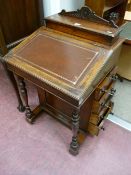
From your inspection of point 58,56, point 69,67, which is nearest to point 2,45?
point 58,56

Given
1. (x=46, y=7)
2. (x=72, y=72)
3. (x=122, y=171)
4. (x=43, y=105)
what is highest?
(x=46, y=7)

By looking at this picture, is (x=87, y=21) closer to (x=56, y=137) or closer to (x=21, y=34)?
(x=21, y=34)

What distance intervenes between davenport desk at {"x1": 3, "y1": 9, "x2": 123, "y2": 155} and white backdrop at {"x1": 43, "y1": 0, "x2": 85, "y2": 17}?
40 cm

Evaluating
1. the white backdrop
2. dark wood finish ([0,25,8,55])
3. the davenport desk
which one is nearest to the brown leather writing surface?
the davenport desk

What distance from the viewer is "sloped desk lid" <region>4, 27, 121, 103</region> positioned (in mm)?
957

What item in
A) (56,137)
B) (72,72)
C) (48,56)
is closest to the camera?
(72,72)

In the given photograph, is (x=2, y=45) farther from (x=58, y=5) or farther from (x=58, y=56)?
(x=58, y=5)

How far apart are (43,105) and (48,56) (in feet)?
2.41

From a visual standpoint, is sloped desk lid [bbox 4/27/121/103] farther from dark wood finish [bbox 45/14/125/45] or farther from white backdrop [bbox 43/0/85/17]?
white backdrop [bbox 43/0/85/17]

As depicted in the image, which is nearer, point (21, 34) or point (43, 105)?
point (21, 34)

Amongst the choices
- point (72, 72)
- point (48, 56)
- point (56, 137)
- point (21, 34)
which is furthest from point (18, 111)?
point (72, 72)

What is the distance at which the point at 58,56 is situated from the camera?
1098mm

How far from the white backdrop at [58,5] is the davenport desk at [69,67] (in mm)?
399

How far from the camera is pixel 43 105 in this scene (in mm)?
1732
